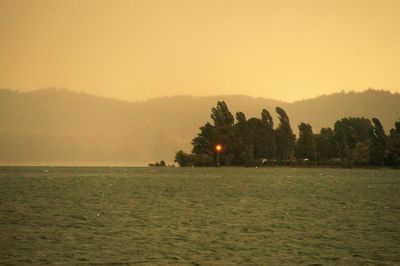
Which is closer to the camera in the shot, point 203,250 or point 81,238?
point 203,250

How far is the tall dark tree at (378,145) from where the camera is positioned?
618ft

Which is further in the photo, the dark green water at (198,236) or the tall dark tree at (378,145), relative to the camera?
the tall dark tree at (378,145)

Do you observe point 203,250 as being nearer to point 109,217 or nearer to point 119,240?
point 119,240

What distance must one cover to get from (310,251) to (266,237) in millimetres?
6012

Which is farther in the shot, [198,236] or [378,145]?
[378,145]

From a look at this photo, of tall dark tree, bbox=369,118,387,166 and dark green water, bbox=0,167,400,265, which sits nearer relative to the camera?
dark green water, bbox=0,167,400,265

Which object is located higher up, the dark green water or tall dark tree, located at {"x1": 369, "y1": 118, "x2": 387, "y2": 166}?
tall dark tree, located at {"x1": 369, "y1": 118, "x2": 387, "y2": 166}

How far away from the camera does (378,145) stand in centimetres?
18938

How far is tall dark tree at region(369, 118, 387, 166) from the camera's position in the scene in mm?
188250

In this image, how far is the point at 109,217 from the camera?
168ft

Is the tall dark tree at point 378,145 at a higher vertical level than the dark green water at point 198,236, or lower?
higher

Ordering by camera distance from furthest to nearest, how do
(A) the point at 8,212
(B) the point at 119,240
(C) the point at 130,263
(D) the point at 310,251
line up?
1. (A) the point at 8,212
2. (B) the point at 119,240
3. (D) the point at 310,251
4. (C) the point at 130,263

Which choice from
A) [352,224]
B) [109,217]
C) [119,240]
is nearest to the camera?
[119,240]

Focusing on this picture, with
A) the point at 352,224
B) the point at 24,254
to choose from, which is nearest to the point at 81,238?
the point at 24,254
